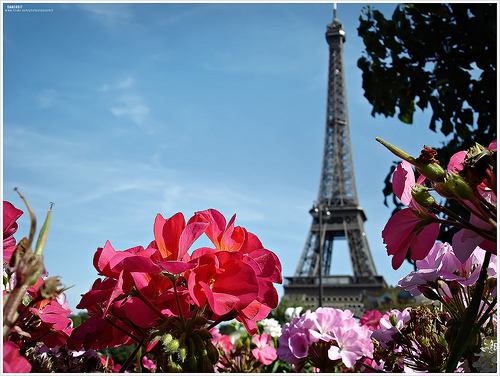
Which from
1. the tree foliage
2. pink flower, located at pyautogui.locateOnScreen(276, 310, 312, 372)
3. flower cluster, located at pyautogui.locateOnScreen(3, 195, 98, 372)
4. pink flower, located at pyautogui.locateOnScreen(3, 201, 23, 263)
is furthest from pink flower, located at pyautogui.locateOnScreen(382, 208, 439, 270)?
the tree foliage

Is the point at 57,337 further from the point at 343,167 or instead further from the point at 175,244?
the point at 343,167

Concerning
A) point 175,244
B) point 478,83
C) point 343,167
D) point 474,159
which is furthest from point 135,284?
point 343,167

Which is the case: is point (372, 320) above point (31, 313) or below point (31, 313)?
above

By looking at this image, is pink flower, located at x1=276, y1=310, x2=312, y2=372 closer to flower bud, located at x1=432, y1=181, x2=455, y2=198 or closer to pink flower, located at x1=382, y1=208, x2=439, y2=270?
pink flower, located at x1=382, y1=208, x2=439, y2=270

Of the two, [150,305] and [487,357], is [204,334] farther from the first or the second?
[487,357]

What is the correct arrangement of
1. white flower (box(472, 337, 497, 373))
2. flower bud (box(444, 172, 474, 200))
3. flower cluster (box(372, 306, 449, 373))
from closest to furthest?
flower bud (box(444, 172, 474, 200)) → white flower (box(472, 337, 497, 373)) → flower cluster (box(372, 306, 449, 373))

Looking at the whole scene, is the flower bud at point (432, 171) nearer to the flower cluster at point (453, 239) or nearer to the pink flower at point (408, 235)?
the flower cluster at point (453, 239)

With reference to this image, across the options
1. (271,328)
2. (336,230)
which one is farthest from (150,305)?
(336,230)
